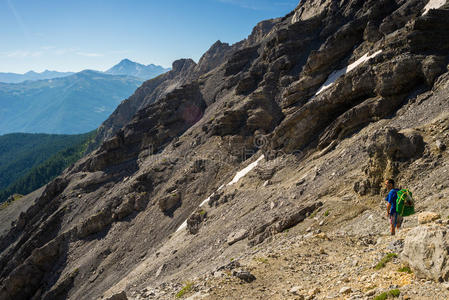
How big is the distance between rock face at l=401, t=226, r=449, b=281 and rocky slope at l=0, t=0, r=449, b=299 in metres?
0.06

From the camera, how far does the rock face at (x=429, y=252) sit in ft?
26.6

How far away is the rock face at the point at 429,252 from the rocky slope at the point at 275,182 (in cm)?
6

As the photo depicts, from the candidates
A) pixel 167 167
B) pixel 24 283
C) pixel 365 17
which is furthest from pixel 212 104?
pixel 24 283

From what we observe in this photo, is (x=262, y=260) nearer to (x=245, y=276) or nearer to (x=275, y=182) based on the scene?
(x=245, y=276)

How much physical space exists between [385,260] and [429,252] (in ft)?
8.94

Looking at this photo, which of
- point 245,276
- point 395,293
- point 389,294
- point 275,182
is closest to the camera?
point 395,293

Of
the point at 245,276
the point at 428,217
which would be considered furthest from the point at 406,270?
the point at 245,276

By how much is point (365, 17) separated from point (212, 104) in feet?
133

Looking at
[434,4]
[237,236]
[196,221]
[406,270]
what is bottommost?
[237,236]

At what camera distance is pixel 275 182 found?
114 feet

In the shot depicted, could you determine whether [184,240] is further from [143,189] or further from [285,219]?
[143,189]

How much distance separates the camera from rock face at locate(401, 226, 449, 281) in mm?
8109

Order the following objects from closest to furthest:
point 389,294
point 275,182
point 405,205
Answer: point 389,294, point 405,205, point 275,182

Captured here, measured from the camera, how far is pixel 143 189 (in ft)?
184
